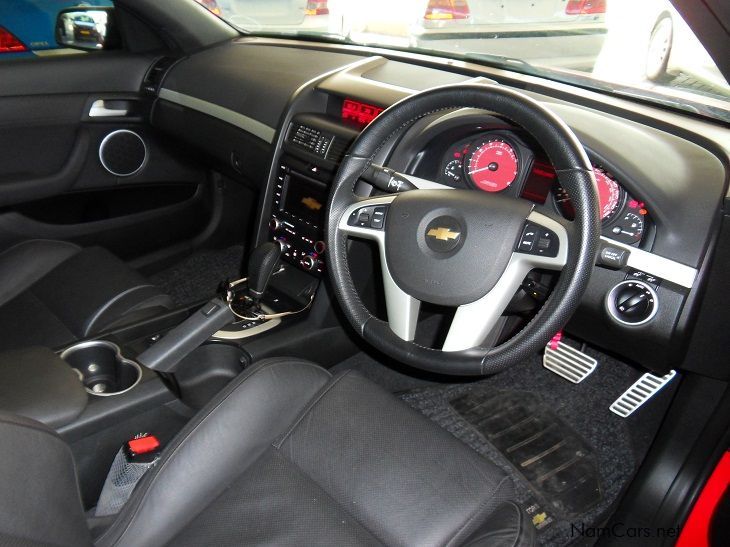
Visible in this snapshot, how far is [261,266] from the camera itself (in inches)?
67.7

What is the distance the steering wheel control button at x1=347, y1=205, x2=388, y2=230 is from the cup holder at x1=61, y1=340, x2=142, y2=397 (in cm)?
60

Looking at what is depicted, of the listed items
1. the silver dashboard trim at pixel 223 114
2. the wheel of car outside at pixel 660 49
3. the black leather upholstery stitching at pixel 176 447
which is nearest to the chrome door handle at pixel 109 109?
the silver dashboard trim at pixel 223 114

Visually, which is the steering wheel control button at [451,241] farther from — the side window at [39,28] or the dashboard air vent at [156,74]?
the side window at [39,28]

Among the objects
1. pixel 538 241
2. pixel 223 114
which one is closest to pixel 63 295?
pixel 223 114

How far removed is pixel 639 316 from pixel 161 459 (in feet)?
2.97

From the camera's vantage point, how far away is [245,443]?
118 centimetres

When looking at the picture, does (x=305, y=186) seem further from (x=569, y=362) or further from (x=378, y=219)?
(x=569, y=362)

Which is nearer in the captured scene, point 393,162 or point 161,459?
point 161,459

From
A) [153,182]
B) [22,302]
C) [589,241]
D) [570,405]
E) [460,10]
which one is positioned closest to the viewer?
[589,241]

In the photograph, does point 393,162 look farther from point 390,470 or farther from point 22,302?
point 22,302

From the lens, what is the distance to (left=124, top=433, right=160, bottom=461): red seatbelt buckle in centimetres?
129

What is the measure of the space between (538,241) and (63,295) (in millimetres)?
1297

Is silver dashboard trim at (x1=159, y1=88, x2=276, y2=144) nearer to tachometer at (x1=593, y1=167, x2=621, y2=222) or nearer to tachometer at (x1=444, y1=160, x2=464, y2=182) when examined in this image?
tachometer at (x1=444, y1=160, x2=464, y2=182)

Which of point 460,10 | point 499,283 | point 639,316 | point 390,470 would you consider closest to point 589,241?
point 499,283
